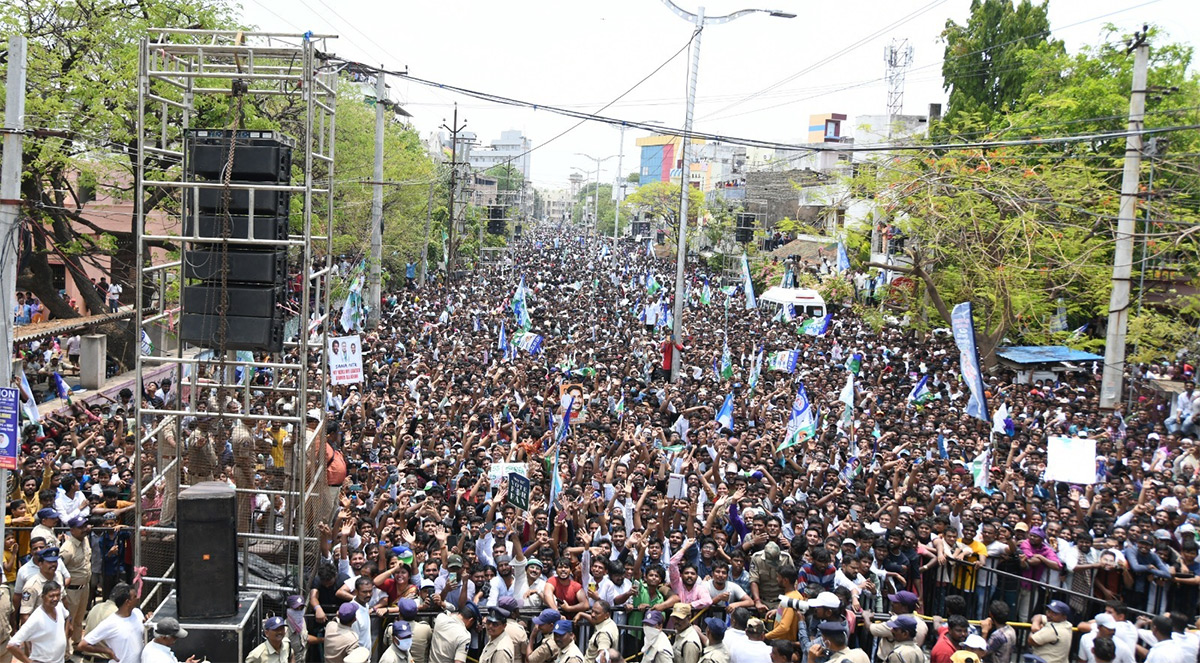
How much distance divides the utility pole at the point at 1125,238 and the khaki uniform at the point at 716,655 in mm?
11795

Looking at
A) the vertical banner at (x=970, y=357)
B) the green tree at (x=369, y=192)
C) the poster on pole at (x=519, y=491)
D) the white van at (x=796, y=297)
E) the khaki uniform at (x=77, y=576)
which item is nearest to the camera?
the khaki uniform at (x=77, y=576)

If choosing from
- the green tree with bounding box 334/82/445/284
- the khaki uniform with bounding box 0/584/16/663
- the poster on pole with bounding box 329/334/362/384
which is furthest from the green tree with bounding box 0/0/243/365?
the green tree with bounding box 334/82/445/284

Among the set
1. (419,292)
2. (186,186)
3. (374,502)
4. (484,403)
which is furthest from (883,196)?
(419,292)

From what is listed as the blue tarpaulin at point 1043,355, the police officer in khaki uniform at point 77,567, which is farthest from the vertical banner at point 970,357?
the blue tarpaulin at point 1043,355

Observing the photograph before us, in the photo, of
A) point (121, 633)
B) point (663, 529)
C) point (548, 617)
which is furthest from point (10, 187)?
point (663, 529)

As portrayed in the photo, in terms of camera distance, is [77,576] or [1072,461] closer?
[77,576]

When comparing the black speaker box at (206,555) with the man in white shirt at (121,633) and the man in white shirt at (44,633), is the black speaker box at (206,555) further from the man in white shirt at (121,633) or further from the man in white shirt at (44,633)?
the man in white shirt at (44,633)

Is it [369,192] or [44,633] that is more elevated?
[369,192]

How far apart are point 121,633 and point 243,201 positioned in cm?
331

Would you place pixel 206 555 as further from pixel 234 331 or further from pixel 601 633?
pixel 601 633

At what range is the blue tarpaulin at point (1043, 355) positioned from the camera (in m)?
24.4

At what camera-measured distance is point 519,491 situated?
10.1m

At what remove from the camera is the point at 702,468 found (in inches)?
491

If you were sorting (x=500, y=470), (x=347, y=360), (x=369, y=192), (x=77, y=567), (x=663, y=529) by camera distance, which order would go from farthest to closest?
1. (x=369, y=192)
2. (x=347, y=360)
3. (x=500, y=470)
4. (x=663, y=529)
5. (x=77, y=567)
